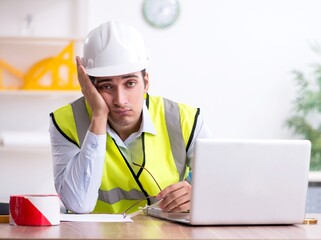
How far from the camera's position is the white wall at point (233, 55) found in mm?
4855

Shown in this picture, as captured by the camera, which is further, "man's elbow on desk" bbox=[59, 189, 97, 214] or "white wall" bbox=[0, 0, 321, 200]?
"white wall" bbox=[0, 0, 321, 200]

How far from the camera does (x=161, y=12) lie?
484cm

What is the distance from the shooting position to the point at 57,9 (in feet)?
15.6

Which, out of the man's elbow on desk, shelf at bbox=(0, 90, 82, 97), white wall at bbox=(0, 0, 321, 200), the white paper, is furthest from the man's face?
white wall at bbox=(0, 0, 321, 200)

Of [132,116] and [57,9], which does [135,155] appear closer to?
[132,116]

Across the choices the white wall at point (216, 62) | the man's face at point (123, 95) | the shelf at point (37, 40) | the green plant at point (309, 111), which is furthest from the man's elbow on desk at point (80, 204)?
the green plant at point (309, 111)

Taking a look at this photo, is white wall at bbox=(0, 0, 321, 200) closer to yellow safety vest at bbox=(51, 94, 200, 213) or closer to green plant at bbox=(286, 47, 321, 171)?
green plant at bbox=(286, 47, 321, 171)

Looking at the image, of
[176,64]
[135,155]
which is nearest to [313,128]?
[176,64]

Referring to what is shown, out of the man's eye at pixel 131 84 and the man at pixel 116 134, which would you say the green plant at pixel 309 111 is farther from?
the man's eye at pixel 131 84

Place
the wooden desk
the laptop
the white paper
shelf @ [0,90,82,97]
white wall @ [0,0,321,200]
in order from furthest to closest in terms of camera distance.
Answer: white wall @ [0,0,321,200]
shelf @ [0,90,82,97]
the white paper
the laptop
the wooden desk

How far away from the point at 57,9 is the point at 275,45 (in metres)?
1.44

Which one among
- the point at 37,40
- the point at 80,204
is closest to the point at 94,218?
the point at 80,204

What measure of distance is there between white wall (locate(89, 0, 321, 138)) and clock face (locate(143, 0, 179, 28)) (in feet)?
0.13

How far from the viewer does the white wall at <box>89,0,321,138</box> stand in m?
4.86
